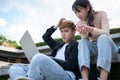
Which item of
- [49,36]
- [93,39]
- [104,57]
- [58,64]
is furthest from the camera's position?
[49,36]

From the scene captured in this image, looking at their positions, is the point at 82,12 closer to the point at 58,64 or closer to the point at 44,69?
the point at 58,64

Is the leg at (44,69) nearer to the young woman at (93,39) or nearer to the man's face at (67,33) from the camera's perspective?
the young woman at (93,39)

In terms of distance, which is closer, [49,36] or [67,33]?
[67,33]

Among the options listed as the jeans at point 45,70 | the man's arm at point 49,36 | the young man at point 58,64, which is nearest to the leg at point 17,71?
the young man at point 58,64

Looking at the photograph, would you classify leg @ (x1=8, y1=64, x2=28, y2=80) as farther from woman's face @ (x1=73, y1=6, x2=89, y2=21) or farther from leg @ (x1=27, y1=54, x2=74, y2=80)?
woman's face @ (x1=73, y1=6, x2=89, y2=21)

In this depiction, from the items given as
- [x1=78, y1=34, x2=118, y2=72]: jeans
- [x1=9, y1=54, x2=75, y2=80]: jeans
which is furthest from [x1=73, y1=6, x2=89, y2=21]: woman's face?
→ [x1=9, y1=54, x2=75, y2=80]: jeans

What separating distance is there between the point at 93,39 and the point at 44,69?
28.0 inches

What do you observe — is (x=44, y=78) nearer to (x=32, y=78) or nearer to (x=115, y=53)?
(x=32, y=78)

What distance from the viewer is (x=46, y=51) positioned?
753 cm

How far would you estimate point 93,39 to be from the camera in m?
3.35

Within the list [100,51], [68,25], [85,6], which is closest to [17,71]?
[68,25]

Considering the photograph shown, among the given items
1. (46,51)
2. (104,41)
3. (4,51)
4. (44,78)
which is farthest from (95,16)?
(4,51)

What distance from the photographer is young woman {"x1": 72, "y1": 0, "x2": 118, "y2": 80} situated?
9.58 ft

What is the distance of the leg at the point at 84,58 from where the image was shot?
3.00m
